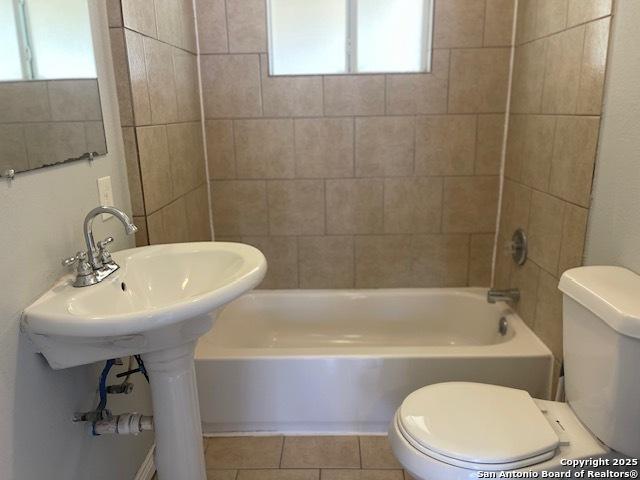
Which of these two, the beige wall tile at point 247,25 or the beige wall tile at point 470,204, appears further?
the beige wall tile at point 470,204

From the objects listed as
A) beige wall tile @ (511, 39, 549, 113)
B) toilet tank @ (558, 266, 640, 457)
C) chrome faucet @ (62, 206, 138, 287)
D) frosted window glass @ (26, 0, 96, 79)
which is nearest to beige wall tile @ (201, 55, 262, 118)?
frosted window glass @ (26, 0, 96, 79)

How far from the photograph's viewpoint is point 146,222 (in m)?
1.76

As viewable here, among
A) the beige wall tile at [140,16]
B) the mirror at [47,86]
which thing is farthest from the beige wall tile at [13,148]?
the beige wall tile at [140,16]

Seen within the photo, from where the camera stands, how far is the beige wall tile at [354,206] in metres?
2.59

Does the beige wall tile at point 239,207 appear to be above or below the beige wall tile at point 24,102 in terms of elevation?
below

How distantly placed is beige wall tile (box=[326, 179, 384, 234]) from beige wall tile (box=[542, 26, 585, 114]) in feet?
2.93

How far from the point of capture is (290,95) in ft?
8.14

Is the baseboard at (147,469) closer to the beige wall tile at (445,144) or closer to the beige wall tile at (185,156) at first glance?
the beige wall tile at (185,156)

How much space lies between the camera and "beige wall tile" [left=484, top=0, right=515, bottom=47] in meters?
2.35

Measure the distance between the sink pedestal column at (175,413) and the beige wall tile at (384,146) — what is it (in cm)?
148

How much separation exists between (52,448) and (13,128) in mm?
787

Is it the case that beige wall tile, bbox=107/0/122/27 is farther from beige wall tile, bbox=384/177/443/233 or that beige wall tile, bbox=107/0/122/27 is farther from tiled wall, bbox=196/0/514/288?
beige wall tile, bbox=384/177/443/233

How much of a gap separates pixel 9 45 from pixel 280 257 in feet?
5.69

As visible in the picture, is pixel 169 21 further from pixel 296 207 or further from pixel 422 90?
pixel 422 90
